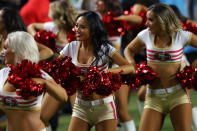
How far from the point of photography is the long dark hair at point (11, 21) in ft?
18.3

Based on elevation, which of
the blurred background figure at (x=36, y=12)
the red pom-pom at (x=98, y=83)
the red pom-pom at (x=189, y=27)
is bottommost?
the blurred background figure at (x=36, y=12)

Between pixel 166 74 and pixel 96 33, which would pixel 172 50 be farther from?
pixel 96 33

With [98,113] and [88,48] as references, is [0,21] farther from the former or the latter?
[98,113]

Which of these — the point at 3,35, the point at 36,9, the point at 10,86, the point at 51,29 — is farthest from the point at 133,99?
the point at 10,86

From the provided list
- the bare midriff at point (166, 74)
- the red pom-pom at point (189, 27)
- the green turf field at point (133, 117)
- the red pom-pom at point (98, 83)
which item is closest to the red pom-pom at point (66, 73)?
the red pom-pom at point (98, 83)

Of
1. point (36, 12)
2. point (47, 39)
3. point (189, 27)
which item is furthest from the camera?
point (36, 12)

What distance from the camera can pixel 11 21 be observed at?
5.61 meters

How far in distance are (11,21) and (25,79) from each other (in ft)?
6.83

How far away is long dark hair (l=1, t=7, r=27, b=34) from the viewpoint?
18.3 ft

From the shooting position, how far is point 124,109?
6086 mm

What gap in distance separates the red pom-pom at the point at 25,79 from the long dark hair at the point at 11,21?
1.92 meters

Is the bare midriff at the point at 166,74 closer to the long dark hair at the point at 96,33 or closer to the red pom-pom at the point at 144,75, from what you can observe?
the red pom-pom at the point at 144,75

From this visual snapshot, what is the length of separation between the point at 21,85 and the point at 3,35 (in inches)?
82.2

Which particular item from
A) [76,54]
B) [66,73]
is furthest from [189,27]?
[66,73]
